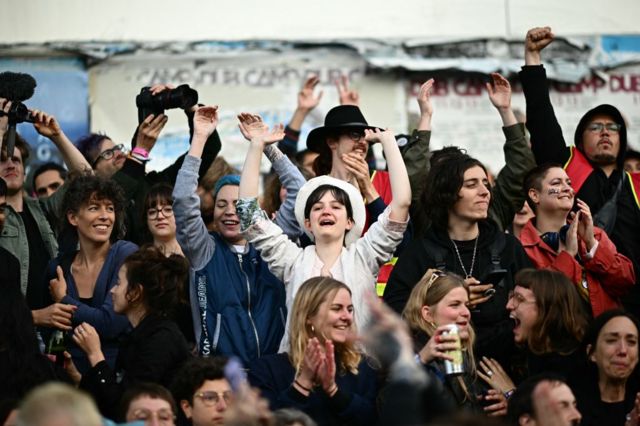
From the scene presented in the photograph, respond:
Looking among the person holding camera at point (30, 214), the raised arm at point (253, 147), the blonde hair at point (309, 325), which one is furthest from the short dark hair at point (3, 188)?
the blonde hair at point (309, 325)

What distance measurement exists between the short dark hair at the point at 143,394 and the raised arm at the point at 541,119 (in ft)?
11.4

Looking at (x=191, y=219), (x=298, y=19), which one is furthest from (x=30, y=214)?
(x=298, y=19)

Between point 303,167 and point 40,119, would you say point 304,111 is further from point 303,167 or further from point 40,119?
point 40,119

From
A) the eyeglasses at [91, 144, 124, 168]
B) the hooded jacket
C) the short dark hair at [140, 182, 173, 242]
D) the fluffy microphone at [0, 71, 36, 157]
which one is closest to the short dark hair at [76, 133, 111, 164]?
the eyeglasses at [91, 144, 124, 168]

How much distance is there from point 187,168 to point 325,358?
5.89 feet

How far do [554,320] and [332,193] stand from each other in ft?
4.44

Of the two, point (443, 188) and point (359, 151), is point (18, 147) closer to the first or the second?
point (359, 151)

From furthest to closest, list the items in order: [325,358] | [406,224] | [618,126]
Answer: [618,126] < [406,224] < [325,358]

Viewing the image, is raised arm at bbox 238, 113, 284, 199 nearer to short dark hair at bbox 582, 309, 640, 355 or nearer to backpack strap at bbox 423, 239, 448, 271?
backpack strap at bbox 423, 239, 448, 271

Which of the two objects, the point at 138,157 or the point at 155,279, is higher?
the point at 138,157

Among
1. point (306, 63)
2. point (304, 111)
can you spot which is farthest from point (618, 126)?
point (306, 63)

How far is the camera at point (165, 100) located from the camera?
949cm

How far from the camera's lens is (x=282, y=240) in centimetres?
845

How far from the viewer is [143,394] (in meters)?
7.16
